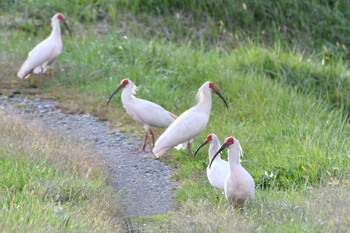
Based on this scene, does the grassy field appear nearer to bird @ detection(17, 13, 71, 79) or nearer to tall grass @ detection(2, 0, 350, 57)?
tall grass @ detection(2, 0, 350, 57)

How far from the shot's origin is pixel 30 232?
191 inches

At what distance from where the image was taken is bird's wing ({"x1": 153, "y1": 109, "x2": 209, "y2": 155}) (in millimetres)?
8055

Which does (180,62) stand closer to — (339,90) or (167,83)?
(167,83)

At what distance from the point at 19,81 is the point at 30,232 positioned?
686 cm

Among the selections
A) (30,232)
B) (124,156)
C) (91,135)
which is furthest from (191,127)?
(30,232)

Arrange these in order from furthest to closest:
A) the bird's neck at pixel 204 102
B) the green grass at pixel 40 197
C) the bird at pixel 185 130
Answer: the bird's neck at pixel 204 102 < the bird at pixel 185 130 < the green grass at pixel 40 197

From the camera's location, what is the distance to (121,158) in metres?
8.45

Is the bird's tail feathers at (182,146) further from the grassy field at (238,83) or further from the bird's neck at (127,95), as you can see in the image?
the bird's neck at (127,95)

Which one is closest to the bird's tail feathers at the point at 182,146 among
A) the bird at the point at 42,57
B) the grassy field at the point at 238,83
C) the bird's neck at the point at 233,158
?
the grassy field at the point at 238,83

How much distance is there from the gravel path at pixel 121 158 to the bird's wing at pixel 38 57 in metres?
0.47

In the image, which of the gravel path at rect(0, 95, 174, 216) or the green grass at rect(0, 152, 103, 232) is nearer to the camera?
the green grass at rect(0, 152, 103, 232)

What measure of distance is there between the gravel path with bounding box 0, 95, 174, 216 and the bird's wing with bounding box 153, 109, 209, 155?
293mm

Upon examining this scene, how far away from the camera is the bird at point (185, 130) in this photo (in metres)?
8.05

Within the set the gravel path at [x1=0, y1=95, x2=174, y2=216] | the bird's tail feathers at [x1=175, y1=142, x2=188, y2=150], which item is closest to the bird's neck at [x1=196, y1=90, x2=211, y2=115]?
the bird's tail feathers at [x1=175, y1=142, x2=188, y2=150]
